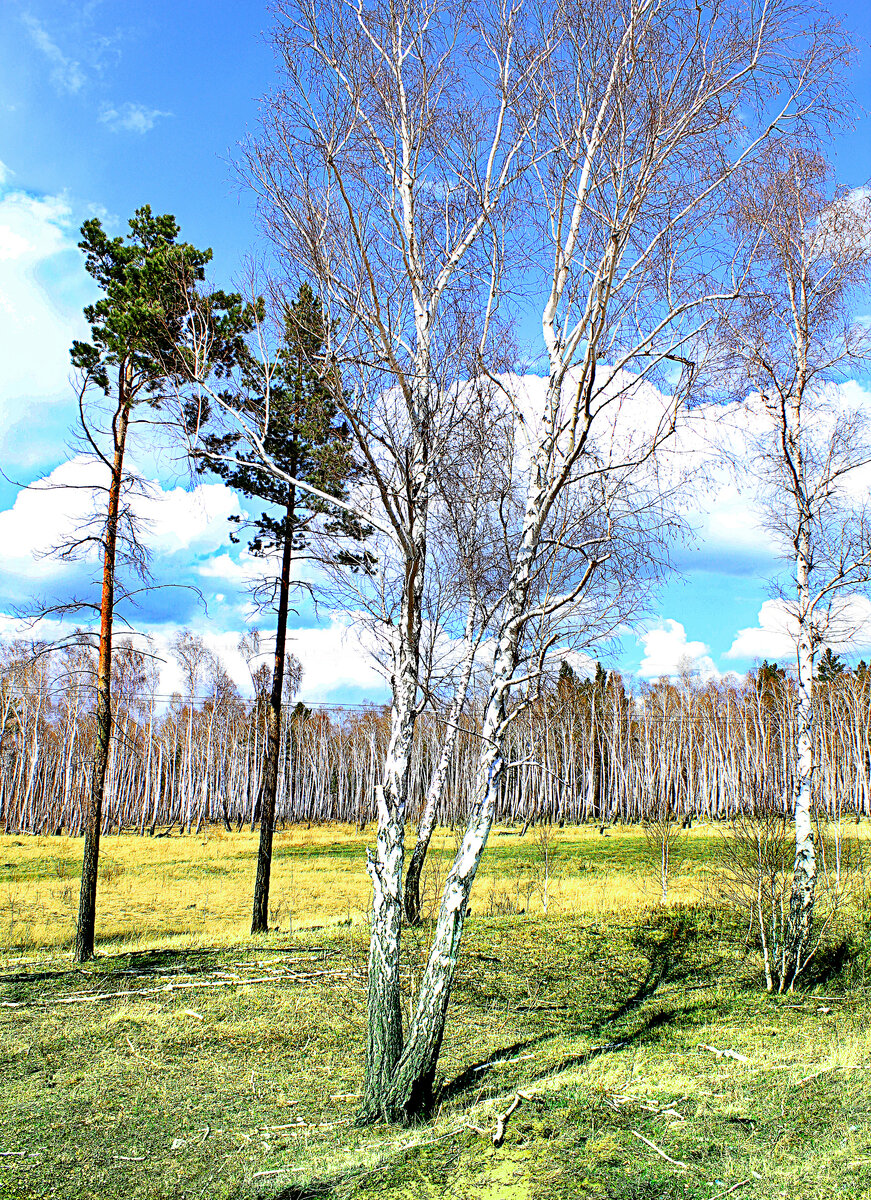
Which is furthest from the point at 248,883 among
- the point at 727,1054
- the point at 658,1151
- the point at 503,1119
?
the point at 658,1151

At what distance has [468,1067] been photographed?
6.72 meters

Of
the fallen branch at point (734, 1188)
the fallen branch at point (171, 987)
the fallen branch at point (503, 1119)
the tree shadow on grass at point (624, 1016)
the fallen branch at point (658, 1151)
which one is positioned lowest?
the fallen branch at point (171, 987)

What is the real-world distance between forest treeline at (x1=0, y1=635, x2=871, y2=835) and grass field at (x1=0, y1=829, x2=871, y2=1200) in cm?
2960

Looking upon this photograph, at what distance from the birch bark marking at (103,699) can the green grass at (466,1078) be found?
0.79m

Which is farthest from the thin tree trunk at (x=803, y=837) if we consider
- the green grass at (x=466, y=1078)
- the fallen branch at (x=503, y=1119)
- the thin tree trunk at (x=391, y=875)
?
the thin tree trunk at (x=391, y=875)

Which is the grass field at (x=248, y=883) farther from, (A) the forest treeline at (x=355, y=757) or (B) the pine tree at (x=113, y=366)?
(A) the forest treeline at (x=355, y=757)

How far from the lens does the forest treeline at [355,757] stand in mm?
44344

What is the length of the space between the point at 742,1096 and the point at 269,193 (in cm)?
797

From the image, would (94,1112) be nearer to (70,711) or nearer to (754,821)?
(754,821)

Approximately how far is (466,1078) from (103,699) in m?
8.36

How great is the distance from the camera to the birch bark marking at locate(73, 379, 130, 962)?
1145cm

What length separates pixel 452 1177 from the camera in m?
4.48

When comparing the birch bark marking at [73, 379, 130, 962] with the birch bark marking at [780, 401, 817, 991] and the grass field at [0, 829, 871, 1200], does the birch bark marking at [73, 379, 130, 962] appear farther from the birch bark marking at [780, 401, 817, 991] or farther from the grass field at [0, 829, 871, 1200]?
the birch bark marking at [780, 401, 817, 991]

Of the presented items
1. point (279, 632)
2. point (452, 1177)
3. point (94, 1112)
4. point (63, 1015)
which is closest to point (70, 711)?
point (279, 632)
